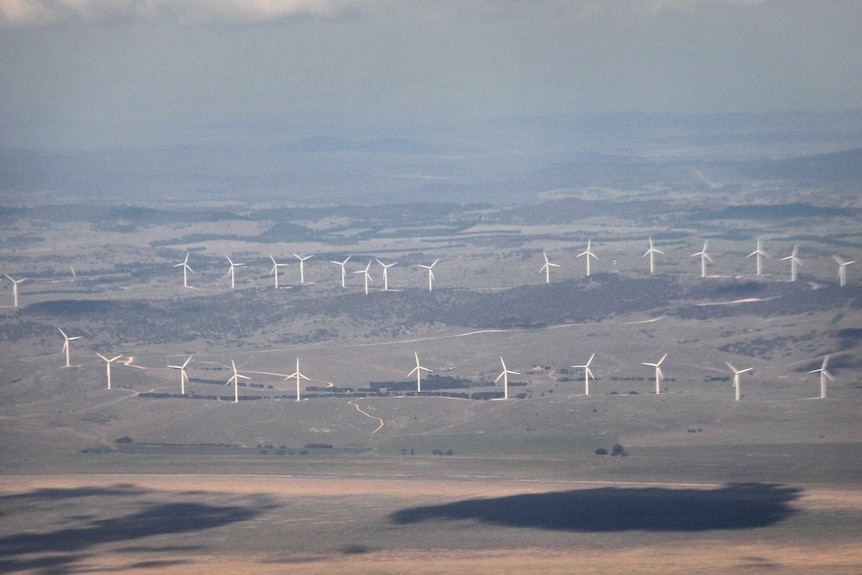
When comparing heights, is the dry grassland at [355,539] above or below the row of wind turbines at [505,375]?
below

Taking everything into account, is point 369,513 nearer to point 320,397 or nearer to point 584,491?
point 584,491

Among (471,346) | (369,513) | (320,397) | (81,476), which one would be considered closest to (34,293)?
(471,346)

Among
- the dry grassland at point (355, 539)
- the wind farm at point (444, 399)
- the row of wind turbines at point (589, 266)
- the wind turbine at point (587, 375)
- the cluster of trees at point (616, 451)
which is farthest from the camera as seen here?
the row of wind turbines at point (589, 266)

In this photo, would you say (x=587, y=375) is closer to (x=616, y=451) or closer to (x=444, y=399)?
(x=444, y=399)

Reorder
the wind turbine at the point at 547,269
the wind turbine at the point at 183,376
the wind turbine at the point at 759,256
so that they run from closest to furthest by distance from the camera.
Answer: the wind turbine at the point at 183,376 → the wind turbine at the point at 759,256 → the wind turbine at the point at 547,269

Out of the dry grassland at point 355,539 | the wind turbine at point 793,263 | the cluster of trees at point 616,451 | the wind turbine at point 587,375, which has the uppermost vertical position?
the wind turbine at point 793,263

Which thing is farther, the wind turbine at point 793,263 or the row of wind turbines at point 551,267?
the row of wind turbines at point 551,267

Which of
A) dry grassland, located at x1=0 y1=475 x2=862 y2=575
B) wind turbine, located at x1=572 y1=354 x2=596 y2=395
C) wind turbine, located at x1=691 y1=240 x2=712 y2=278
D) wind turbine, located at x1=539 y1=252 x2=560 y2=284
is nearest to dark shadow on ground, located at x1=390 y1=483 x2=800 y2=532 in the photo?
dry grassland, located at x1=0 y1=475 x2=862 y2=575

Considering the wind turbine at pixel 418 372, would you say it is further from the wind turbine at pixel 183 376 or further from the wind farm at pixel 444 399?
the wind turbine at pixel 183 376

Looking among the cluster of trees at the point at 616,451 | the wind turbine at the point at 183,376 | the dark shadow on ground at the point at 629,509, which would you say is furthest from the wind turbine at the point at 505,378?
the dark shadow on ground at the point at 629,509
